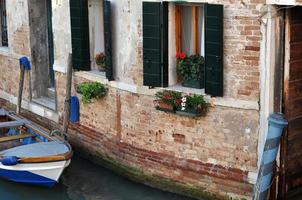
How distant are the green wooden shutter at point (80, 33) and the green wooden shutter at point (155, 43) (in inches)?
57.5

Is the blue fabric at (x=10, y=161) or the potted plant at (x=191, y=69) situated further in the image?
the blue fabric at (x=10, y=161)

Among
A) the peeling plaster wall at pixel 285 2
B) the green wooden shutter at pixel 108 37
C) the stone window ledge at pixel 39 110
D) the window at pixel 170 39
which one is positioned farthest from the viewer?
the stone window ledge at pixel 39 110

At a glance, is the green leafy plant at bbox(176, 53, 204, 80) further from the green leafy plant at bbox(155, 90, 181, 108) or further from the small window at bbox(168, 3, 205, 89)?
the green leafy plant at bbox(155, 90, 181, 108)

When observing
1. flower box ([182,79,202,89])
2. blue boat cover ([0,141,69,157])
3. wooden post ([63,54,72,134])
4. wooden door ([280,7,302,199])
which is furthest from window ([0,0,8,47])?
wooden door ([280,7,302,199])

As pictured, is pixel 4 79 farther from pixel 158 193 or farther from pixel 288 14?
pixel 288 14

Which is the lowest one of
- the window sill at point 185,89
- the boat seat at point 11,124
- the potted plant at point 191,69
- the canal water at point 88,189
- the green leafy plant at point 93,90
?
the canal water at point 88,189

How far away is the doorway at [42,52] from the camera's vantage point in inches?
438

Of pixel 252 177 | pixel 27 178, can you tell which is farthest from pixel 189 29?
pixel 27 178

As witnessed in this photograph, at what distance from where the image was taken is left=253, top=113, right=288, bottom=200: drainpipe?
23.8ft

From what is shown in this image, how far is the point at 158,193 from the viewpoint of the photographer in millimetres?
8664

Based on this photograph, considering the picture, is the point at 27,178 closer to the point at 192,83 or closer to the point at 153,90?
Result: the point at 153,90

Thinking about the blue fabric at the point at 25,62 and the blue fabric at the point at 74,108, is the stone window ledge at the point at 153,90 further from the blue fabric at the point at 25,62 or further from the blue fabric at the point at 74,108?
the blue fabric at the point at 25,62

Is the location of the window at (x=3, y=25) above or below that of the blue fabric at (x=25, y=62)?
above

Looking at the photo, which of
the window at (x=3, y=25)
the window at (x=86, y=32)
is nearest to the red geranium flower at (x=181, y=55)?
the window at (x=86, y=32)
